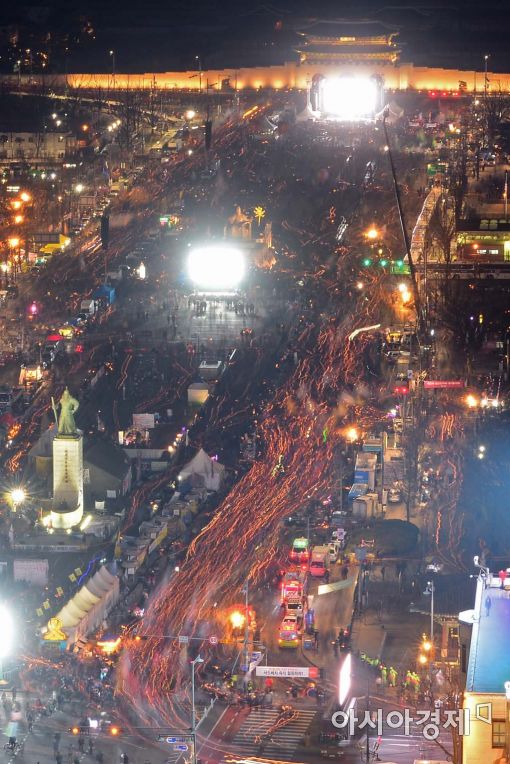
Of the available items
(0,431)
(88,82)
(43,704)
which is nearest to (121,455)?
(0,431)

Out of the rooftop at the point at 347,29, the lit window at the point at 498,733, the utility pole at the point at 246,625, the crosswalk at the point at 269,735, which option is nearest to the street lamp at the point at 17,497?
the utility pole at the point at 246,625

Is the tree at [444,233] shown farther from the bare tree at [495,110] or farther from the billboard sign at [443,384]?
the bare tree at [495,110]

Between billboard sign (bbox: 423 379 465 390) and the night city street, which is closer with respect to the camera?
the night city street

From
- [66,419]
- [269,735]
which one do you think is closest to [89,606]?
[269,735]

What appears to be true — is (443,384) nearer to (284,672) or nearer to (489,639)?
(284,672)

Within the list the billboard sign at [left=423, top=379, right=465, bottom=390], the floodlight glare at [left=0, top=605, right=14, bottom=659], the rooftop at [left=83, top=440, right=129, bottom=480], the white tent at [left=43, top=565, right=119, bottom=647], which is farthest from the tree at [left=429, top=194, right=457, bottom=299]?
the floodlight glare at [left=0, top=605, right=14, bottom=659]

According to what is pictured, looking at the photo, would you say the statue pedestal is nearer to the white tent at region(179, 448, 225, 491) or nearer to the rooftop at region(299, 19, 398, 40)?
the white tent at region(179, 448, 225, 491)
